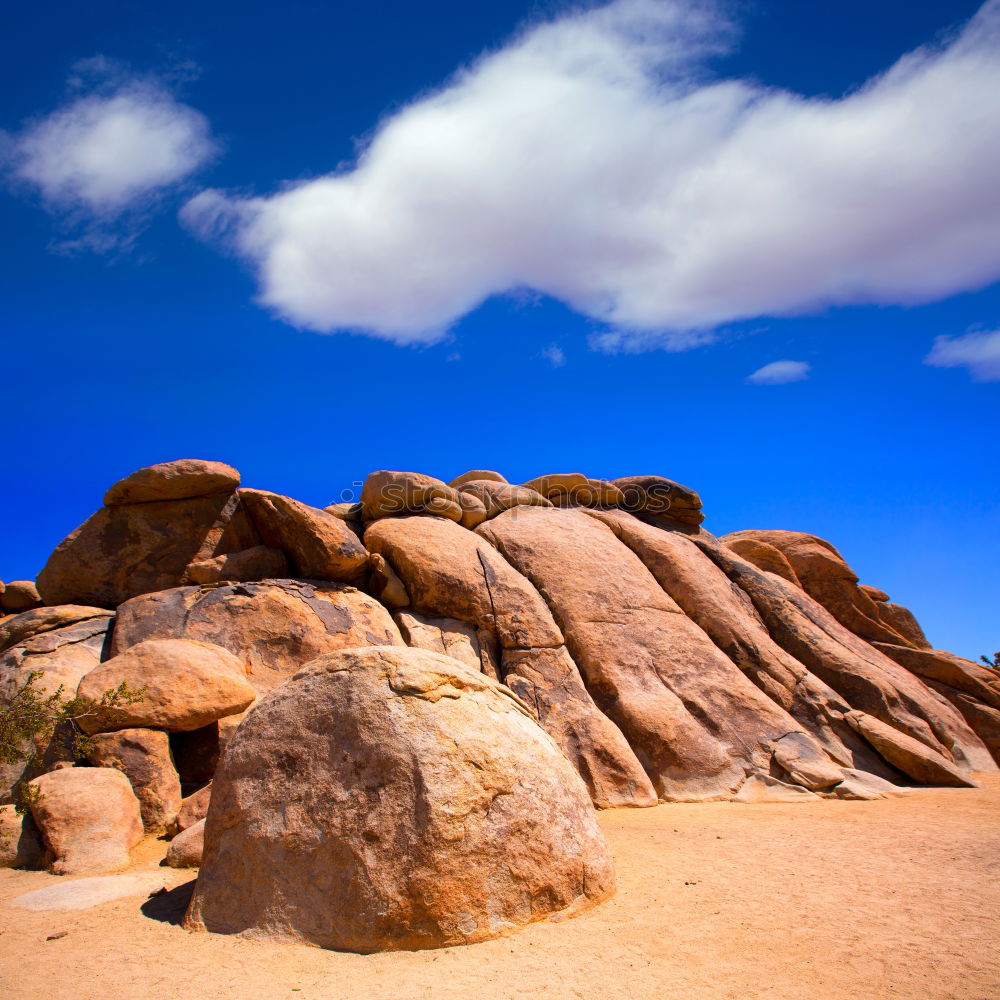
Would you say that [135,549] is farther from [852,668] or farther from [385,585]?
[852,668]

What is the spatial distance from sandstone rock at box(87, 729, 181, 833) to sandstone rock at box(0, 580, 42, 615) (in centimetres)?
524

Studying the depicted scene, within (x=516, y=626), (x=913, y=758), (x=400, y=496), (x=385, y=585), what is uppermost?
(x=400, y=496)

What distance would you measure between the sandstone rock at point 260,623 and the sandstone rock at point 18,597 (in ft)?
10.3

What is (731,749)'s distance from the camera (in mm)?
10070

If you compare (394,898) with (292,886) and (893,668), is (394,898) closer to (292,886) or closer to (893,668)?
(292,886)

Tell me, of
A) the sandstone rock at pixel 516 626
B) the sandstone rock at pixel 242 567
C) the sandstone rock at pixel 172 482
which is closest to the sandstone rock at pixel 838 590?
the sandstone rock at pixel 516 626

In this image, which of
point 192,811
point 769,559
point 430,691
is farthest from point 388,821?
point 769,559

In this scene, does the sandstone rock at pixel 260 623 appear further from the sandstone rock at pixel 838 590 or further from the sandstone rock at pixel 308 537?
the sandstone rock at pixel 838 590

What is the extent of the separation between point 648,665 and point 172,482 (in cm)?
720

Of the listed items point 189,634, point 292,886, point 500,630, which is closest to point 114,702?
point 189,634

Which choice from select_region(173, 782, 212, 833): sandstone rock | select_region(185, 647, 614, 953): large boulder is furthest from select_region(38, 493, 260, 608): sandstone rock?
select_region(185, 647, 614, 953): large boulder

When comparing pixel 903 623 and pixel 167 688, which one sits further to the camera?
pixel 903 623

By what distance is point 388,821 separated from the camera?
4867 mm

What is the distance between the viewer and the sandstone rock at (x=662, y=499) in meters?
15.3
